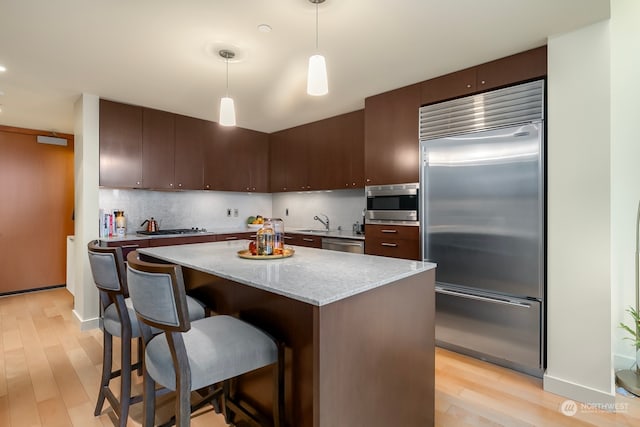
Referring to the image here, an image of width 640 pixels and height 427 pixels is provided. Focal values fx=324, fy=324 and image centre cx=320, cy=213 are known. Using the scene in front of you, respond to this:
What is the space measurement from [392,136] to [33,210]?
16.7 feet

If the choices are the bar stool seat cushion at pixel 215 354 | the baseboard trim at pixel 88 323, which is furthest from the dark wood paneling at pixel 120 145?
the bar stool seat cushion at pixel 215 354

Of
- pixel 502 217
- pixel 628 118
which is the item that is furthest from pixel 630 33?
pixel 502 217

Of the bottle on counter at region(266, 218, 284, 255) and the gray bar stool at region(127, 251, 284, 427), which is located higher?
the bottle on counter at region(266, 218, 284, 255)

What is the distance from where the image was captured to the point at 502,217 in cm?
247

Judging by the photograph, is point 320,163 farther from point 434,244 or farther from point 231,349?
point 231,349

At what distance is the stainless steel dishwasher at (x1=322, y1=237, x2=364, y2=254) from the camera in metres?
3.55

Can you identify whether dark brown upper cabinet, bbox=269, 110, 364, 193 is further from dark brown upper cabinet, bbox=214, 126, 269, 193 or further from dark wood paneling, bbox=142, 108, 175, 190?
dark wood paneling, bbox=142, 108, 175, 190

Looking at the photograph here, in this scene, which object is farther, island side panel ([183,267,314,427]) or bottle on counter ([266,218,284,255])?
bottle on counter ([266,218,284,255])

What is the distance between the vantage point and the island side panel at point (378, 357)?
1.17 metres

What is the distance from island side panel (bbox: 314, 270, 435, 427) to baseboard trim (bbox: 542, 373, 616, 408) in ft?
3.51

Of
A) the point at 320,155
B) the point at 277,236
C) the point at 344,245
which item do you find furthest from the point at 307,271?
the point at 320,155

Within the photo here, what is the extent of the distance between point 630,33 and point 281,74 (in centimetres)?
261

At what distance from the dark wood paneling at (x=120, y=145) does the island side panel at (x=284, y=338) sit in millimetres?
2411

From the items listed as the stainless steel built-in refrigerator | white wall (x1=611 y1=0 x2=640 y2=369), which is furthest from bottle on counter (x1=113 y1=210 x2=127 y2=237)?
white wall (x1=611 y1=0 x2=640 y2=369)
